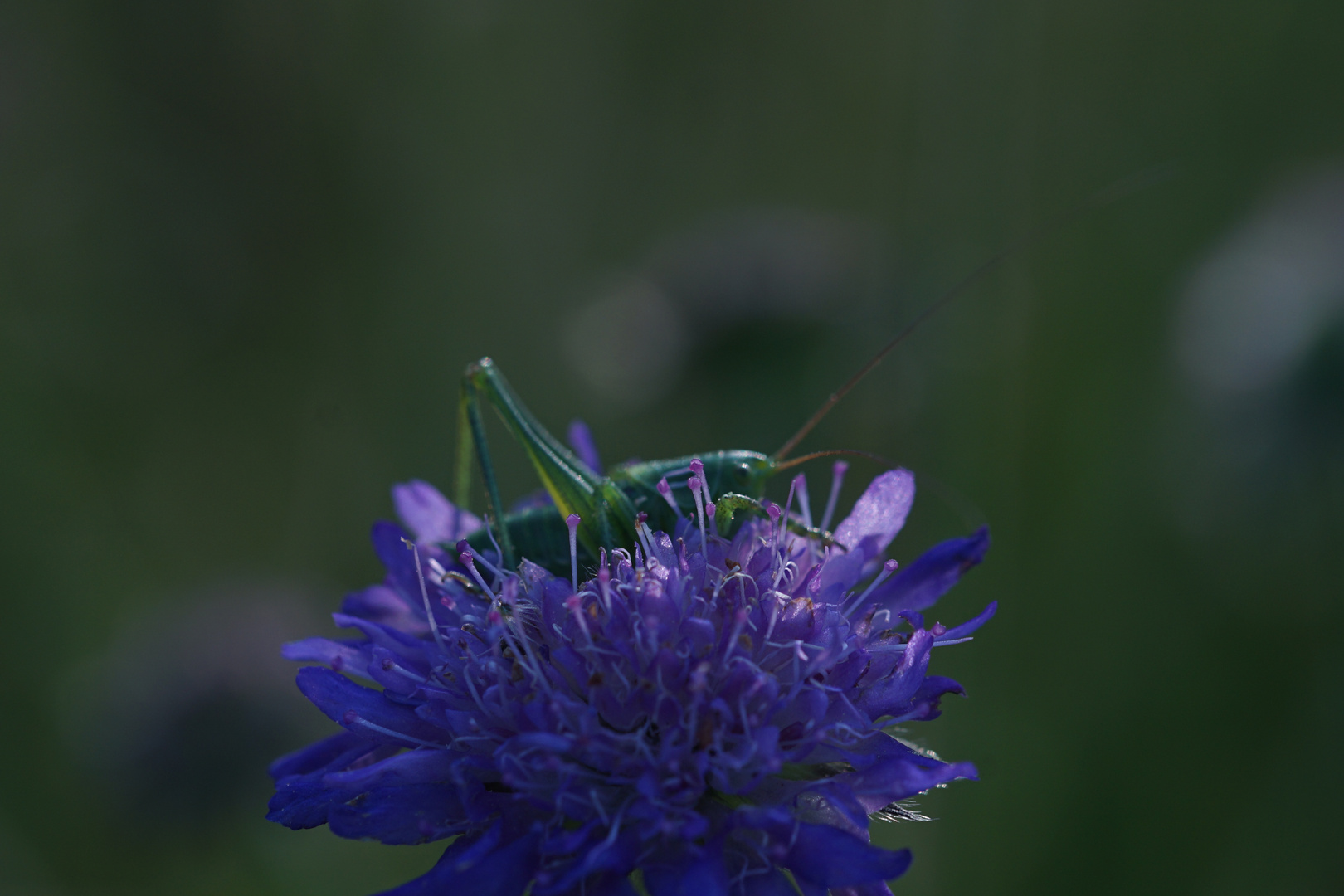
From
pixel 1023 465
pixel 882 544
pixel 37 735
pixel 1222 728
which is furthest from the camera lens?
pixel 37 735

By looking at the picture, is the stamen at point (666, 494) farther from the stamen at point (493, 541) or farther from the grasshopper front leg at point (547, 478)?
the stamen at point (493, 541)

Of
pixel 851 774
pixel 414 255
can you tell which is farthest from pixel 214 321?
pixel 851 774

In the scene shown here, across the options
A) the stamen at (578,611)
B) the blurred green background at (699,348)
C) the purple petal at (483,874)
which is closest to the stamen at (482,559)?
the stamen at (578,611)

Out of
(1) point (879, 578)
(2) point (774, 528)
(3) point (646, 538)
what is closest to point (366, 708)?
(3) point (646, 538)

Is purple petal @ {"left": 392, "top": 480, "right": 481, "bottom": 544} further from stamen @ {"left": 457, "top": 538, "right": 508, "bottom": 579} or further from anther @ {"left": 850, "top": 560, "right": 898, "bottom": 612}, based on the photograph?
anther @ {"left": 850, "top": 560, "right": 898, "bottom": 612}

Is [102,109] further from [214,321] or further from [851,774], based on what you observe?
[851,774]

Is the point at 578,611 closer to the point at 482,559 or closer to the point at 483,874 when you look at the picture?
the point at 482,559
